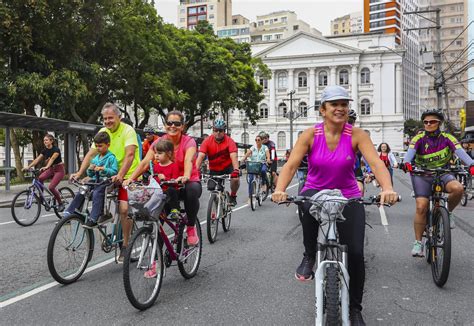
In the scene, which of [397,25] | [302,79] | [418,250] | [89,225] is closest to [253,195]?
[418,250]

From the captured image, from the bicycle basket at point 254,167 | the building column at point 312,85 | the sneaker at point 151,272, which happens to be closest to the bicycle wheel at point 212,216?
the sneaker at point 151,272

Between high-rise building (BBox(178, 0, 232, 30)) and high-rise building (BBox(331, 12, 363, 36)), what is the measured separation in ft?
129

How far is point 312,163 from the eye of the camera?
3.71 meters

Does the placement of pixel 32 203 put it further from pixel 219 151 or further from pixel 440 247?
pixel 440 247

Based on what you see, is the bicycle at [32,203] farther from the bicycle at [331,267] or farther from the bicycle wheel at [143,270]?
the bicycle at [331,267]

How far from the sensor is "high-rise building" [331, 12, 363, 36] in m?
153

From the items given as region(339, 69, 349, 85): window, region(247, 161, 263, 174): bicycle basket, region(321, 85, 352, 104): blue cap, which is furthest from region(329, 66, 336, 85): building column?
region(321, 85, 352, 104): blue cap

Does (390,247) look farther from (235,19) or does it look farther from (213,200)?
(235,19)

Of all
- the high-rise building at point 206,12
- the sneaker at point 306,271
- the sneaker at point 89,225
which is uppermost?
the high-rise building at point 206,12

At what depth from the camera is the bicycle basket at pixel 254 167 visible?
12289 millimetres

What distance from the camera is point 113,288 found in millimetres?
4801

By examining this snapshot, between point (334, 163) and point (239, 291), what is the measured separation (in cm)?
180

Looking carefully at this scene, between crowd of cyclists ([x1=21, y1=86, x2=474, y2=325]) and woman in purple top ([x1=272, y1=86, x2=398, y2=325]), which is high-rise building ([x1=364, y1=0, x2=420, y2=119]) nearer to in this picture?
crowd of cyclists ([x1=21, y1=86, x2=474, y2=325])

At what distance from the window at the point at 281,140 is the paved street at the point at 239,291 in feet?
250
